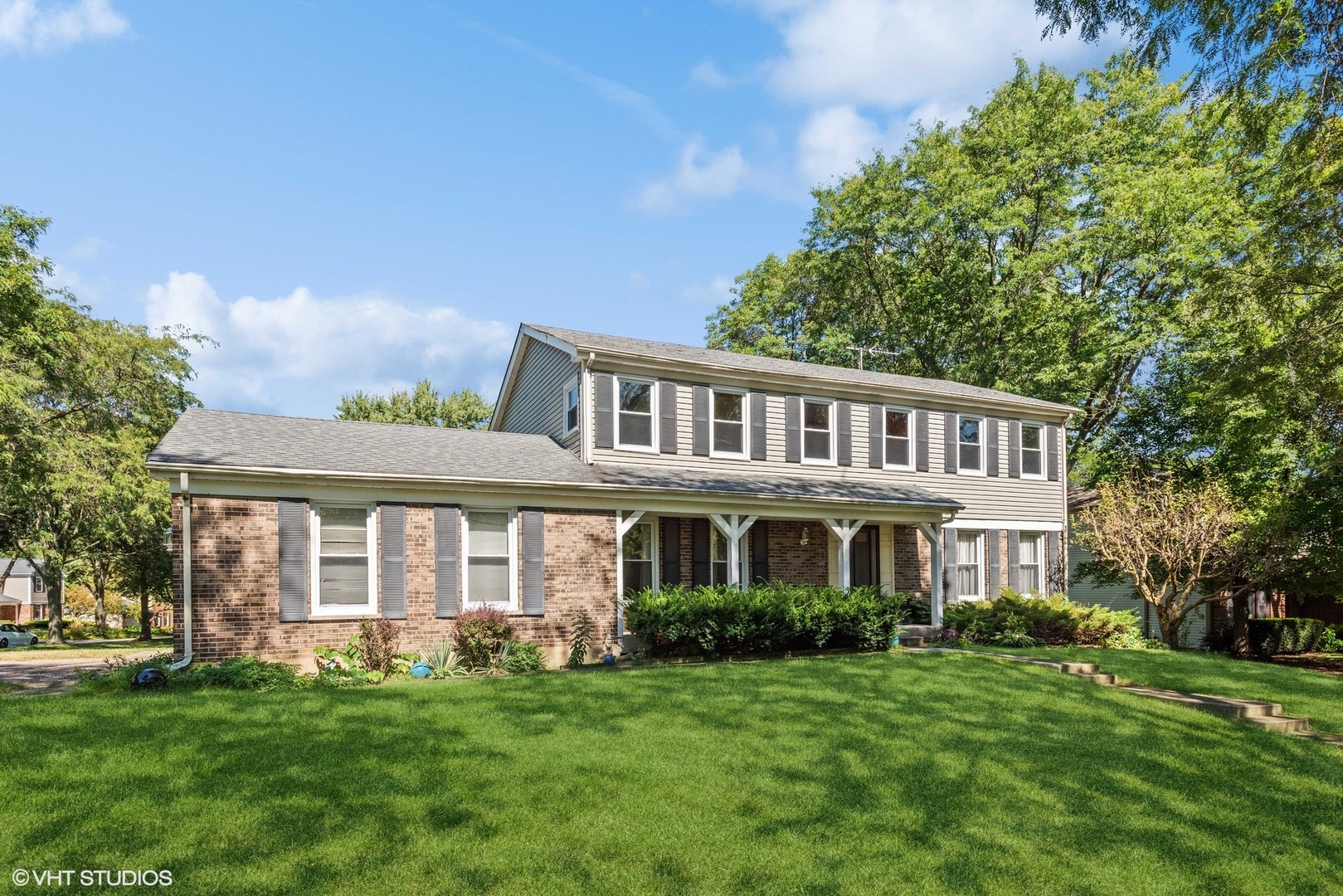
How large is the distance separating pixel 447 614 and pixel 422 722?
5.79 meters

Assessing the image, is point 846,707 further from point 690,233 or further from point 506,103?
point 690,233

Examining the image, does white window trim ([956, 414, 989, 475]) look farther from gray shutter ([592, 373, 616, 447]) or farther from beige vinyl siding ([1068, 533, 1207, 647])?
gray shutter ([592, 373, 616, 447])

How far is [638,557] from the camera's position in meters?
16.5

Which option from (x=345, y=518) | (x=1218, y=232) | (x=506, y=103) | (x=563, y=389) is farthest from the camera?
(x=1218, y=232)

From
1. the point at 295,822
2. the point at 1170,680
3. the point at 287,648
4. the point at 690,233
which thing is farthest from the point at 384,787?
the point at 690,233

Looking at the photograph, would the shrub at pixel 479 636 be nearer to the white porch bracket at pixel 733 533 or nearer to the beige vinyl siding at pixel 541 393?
the white porch bracket at pixel 733 533

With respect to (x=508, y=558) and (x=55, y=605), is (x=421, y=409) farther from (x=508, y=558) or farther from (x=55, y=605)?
(x=508, y=558)

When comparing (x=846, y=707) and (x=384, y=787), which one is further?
(x=846, y=707)

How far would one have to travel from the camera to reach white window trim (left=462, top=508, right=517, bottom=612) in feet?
45.1

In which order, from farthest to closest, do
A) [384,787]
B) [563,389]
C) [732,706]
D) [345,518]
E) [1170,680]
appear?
[563,389]
[345,518]
[1170,680]
[732,706]
[384,787]

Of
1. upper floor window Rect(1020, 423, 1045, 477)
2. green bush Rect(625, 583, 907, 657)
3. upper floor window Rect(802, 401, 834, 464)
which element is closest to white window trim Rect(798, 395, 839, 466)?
upper floor window Rect(802, 401, 834, 464)

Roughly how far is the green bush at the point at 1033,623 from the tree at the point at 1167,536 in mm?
1478

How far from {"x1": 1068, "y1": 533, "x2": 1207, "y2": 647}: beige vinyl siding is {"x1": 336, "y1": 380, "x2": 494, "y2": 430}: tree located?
2521 cm

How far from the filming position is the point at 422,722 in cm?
777
